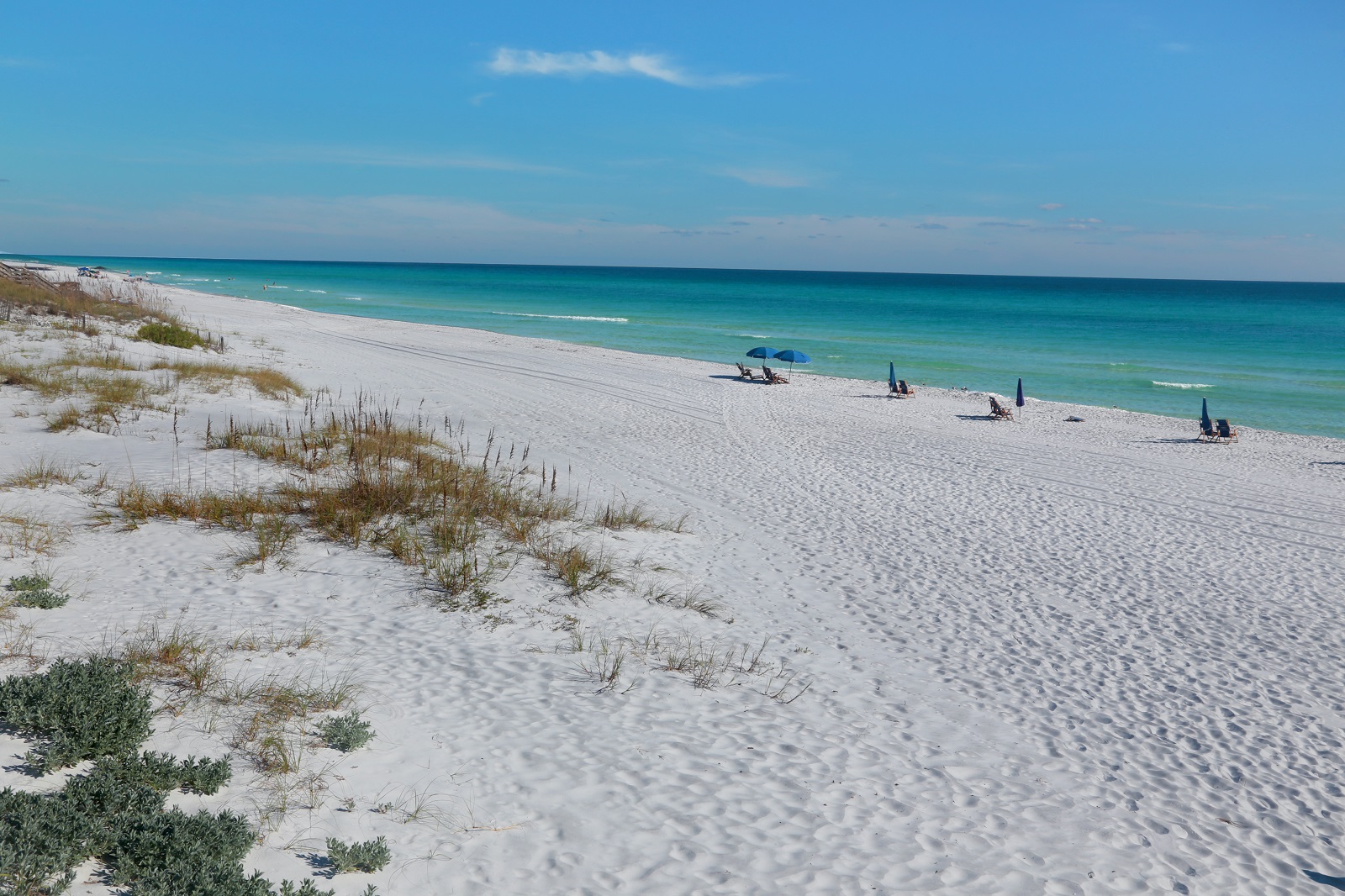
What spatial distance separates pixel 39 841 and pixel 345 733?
151 cm

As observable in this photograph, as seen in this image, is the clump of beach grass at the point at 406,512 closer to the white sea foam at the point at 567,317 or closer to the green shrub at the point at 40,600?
the green shrub at the point at 40,600

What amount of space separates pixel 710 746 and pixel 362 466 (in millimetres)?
6601

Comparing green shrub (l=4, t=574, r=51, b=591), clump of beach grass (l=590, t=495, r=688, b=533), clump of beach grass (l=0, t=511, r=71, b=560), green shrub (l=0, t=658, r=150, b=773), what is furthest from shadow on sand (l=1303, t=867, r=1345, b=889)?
clump of beach grass (l=0, t=511, r=71, b=560)

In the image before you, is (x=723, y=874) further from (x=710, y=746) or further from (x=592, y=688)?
(x=592, y=688)

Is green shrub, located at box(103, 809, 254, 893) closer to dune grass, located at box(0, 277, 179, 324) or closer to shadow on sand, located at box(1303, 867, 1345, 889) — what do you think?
shadow on sand, located at box(1303, 867, 1345, 889)

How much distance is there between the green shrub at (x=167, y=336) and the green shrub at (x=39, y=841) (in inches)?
751

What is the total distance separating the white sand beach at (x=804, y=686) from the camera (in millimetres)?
4328

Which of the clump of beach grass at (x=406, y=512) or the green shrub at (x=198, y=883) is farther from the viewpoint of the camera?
the clump of beach grass at (x=406, y=512)

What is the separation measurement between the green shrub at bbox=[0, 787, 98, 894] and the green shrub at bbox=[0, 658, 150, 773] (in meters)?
0.45

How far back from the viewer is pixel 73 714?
4.30 metres

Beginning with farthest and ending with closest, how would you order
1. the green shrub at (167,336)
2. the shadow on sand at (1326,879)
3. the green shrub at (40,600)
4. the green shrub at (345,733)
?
the green shrub at (167,336) < the green shrub at (40,600) < the green shrub at (345,733) < the shadow on sand at (1326,879)

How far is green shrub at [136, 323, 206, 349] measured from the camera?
65.5ft

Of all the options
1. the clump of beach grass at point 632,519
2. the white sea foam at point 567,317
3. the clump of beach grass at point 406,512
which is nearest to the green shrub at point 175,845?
the clump of beach grass at point 406,512

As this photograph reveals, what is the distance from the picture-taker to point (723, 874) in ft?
13.5
